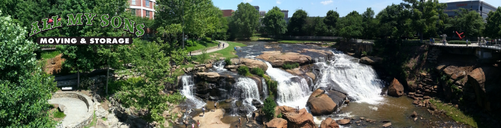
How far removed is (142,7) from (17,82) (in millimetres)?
51844

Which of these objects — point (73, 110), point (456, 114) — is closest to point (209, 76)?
point (73, 110)

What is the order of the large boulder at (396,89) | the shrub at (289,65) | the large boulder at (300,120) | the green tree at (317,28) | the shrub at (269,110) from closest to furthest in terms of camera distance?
the large boulder at (300,120), the shrub at (269,110), the large boulder at (396,89), the shrub at (289,65), the green tree at (317,28)

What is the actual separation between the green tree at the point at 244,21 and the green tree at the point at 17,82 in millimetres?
78988

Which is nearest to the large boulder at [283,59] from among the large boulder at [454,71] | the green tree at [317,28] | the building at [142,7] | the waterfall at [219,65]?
the waterfall at [219,65]

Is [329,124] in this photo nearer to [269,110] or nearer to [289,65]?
[269,110]

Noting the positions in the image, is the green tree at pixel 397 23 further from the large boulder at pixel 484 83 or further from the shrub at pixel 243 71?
the shrub at pixel 243 71

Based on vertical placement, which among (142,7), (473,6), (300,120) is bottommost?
(300,120)

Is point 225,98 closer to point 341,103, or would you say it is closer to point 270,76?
point 270,76

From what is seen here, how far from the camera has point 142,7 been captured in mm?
61375

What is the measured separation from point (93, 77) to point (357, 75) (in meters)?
35.4

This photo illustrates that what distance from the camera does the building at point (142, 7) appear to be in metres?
59.5

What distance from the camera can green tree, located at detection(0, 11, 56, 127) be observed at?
11594 millimetres

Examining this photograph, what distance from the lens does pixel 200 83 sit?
35531mm

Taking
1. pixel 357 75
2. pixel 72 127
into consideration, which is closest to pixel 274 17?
pixel 357 75
